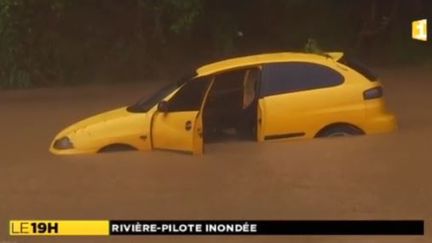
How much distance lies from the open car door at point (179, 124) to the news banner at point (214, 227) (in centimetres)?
242

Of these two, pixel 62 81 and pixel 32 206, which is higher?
pixel 32 206

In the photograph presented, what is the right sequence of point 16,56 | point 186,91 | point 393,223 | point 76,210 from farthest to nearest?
point 16,56 → point 186,91 → point 76,210 → point 393,223

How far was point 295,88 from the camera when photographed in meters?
8.81

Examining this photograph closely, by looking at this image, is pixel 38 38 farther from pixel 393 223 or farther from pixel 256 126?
pixel 393 223

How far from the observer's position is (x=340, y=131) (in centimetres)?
884

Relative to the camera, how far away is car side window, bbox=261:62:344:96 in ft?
28.9

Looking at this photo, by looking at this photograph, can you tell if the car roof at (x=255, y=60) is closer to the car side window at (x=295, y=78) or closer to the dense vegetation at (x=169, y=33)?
the car side window at (x=295, y=78)

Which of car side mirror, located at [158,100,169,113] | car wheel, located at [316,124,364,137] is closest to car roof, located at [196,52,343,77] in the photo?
car side mirror, located at [158,100,169,113]

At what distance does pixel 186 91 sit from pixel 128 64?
10.6m

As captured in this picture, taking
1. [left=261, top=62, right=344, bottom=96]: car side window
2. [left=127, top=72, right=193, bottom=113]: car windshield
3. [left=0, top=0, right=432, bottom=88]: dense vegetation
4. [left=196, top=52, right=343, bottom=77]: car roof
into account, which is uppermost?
[left=196, top=52, right=343, bottom=77]: car roof

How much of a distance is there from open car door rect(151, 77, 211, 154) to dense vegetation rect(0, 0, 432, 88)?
8.96 metres

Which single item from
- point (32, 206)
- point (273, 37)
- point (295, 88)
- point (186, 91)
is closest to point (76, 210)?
point (32, 206)

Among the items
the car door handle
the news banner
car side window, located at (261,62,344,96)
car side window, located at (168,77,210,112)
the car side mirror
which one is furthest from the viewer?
car side window, located at (261,62,344,96)

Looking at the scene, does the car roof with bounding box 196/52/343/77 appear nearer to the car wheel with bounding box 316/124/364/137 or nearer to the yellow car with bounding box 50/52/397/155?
the yellow car with bounding box 50/52/397/155
